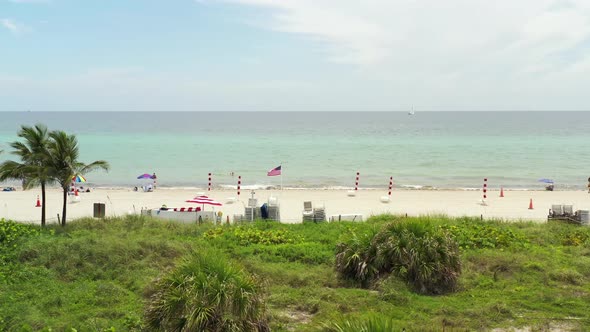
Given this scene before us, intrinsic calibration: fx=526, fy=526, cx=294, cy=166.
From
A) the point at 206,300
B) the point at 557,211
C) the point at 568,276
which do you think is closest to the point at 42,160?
the point at 206,300

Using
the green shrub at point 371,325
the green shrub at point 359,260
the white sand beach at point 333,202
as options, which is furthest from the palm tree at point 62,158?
the green shrub at point 371,325

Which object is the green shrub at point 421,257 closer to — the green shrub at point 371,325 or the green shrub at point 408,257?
the green shrub at point 408,257

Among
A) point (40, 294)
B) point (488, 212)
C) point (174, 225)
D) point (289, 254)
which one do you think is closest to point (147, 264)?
point (40, 294)

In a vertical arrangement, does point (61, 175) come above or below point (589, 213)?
above

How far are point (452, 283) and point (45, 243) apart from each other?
414 inches

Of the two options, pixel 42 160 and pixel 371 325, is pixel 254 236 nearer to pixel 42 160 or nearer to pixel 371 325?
pixel 42 160

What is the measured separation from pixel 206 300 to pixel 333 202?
23529 mm

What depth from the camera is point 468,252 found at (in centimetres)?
1437

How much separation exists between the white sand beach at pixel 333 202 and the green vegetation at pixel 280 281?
8.67m

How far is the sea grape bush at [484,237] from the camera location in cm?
1527

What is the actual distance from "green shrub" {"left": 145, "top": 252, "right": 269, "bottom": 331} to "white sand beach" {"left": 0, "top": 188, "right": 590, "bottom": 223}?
15.5 meters

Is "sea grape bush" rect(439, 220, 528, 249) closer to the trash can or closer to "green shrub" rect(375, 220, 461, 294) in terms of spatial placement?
"green shrub" rect(375, 220, 461, 294)

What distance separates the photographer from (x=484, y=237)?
1577 cm

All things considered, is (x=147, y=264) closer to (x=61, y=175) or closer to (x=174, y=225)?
(x=174, y=225)
